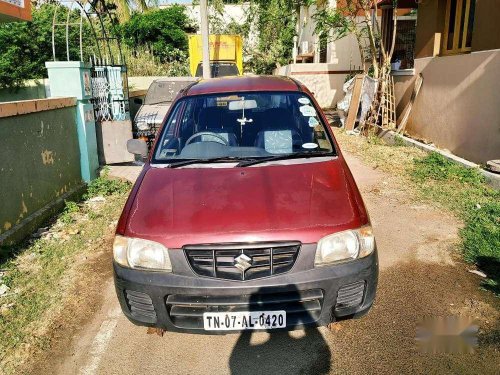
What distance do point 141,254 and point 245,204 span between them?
72 centimetres

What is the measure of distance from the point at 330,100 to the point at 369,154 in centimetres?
1045

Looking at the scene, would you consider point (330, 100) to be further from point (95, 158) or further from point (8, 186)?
point (8, 186)

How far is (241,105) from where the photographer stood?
402 cm

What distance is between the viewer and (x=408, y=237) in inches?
192

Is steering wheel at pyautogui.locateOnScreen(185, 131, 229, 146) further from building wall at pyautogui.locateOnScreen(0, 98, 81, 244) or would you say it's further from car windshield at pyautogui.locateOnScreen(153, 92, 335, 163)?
building wall at pyautogui.locateOnScreen(0, 98, 81, 244)

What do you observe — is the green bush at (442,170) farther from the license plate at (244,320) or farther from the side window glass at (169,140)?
the license plate at (244,320)

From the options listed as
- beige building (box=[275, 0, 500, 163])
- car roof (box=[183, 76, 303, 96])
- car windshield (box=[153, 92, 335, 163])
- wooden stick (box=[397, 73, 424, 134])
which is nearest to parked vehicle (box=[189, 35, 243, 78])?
beige building (box=[275, 0, 500, 163])

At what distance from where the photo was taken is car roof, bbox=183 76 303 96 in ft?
13.5

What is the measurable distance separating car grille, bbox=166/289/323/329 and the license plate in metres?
0.02

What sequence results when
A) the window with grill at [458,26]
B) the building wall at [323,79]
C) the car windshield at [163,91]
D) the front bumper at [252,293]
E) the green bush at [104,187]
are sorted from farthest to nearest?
the building wall at [323,79] < the car windshield at [163,91] < the window with grill at [458,26] < the green bush at [104,187] < the front bumper at [252,293]

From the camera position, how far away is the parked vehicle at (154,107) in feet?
29.5

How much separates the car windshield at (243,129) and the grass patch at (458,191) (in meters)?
1.99

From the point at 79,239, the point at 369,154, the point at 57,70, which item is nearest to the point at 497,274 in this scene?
the point at 79,239

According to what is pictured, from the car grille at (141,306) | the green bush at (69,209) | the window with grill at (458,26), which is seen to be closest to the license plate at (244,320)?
the car grille at (141,306)
